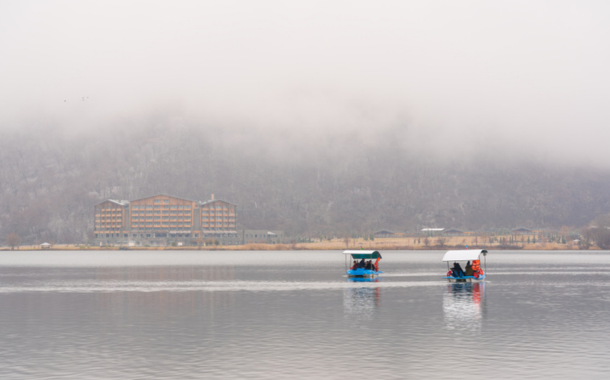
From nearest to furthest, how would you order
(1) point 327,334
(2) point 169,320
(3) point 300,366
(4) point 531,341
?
(3) point 300,366, (4) point 531,341, (1) point 327,334, (2) point 169,320

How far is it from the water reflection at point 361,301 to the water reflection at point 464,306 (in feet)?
22.4

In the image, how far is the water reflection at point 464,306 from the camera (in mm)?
54750

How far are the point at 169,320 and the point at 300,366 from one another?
23560mm

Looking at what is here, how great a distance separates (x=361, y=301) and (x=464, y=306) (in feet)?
36.6

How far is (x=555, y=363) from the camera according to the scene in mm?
37781

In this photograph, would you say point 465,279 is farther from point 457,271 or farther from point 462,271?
point 457,271

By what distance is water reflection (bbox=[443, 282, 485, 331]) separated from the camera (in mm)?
54750

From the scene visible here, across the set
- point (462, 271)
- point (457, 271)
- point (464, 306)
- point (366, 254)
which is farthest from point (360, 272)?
point (464, 306)

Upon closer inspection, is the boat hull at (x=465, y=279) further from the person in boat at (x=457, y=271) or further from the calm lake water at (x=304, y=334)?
the calm lake water at (x=304, y=334)

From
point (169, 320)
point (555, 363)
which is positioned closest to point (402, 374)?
point (555, 363)

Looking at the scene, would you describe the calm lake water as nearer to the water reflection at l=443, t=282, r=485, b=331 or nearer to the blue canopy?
the water reflection at l=443, t=282, r=485, b=331

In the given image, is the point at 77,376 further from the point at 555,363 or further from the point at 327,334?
the point at 555,363

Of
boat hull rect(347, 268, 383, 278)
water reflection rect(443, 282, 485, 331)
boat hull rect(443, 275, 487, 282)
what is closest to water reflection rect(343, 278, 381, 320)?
water reflection rect(443, 282, 485, 331)

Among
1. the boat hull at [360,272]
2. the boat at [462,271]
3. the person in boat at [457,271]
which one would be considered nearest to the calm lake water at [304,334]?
the boat at [462,271]
